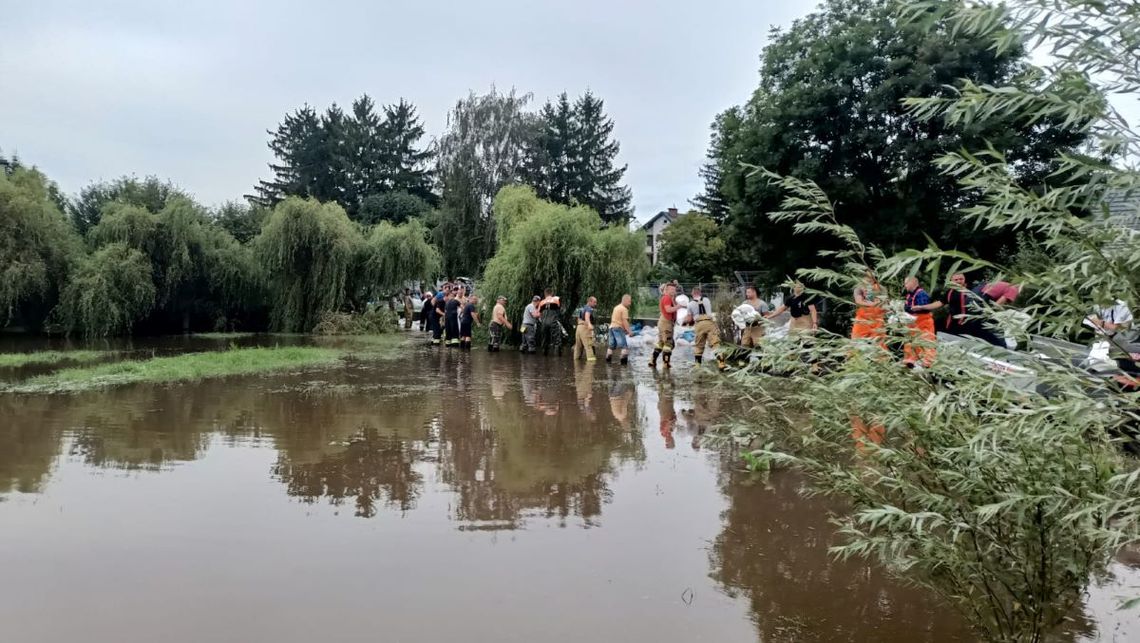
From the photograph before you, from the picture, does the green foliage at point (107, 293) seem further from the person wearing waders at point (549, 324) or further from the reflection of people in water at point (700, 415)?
the reflection of people in water at point (700, 415)

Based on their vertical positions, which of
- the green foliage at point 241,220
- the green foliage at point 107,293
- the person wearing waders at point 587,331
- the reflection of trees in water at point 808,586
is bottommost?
the reflection of trees in water at point 808,586

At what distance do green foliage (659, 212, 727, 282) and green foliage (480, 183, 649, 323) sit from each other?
23850 millimetres

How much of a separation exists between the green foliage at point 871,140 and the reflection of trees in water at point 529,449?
49.9ft

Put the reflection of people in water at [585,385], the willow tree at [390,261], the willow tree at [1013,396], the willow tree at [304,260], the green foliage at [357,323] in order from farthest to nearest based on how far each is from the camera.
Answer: the willow tree at [390,261]
the willow tree at [304,260]
the green foliage at [357,323]
the reflection of people in water at [585,385]
the willow tree at [1013,396]

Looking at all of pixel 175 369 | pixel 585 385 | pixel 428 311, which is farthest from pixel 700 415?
pixel 428 311

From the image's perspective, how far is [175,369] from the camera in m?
13.0

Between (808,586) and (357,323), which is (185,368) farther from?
(808,586)

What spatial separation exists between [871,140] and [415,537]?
22.8 meters

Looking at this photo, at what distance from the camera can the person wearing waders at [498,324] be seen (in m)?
18.0

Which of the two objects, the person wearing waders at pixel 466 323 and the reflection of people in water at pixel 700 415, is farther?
the person wearing waders at pixel 466 323

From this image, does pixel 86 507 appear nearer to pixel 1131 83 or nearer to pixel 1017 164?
pixel 1131 83

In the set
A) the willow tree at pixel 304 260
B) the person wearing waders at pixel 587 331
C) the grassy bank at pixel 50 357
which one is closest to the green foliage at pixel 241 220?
the willow tree at pixel 304 260

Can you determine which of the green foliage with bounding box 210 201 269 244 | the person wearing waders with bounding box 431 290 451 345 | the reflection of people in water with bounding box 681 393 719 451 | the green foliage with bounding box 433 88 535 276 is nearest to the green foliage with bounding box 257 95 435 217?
the green foliage with bounding box 433 88 535 276

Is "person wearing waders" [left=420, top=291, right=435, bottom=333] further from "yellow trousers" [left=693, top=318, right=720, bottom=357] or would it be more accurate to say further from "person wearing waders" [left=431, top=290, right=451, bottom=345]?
"yellow trousers" [left=693, top=318, right=720, bottom=357]
